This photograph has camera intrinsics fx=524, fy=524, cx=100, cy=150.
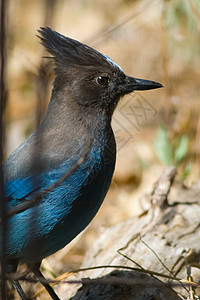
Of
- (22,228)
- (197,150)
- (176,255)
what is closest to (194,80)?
(197,150)

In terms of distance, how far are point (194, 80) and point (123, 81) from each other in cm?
392

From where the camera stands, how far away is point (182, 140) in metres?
4.37

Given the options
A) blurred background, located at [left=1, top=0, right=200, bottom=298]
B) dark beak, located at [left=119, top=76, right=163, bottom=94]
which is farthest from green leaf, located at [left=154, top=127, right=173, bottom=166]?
dark beak, located at [left=119, top=76, right=163, bottom=94]

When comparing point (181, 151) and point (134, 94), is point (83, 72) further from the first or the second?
point (181, 151)

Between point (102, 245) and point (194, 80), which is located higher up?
point (194, 80)

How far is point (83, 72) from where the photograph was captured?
10.4ft

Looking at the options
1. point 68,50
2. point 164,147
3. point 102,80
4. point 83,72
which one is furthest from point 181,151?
point 68,50

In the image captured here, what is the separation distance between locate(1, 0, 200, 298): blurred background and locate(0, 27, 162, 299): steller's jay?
19 centimetres

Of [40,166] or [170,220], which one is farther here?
[170,220]

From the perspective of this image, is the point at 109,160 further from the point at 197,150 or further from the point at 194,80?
the point at 194,80

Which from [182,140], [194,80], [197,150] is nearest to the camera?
[182,140]

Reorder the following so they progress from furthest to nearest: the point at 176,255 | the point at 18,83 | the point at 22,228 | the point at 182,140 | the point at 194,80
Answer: the point at 18,83, the point at 194,80, the point at 182,140, the point at 176,255, the point at 22,228

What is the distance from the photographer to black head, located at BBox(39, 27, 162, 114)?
312 centimetres

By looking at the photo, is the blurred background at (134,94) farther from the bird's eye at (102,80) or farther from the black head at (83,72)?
the bird's eye at (102,80)
